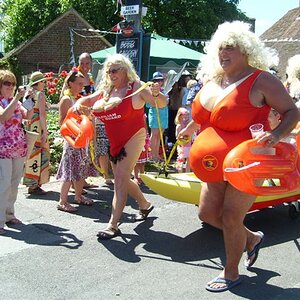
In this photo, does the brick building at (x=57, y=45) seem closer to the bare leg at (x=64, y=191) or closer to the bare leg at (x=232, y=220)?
the bare leg at (x=64, y=191)

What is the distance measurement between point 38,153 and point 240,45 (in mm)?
3802

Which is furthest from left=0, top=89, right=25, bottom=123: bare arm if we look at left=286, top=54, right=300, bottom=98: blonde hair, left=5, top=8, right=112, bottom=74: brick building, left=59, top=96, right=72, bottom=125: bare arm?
left=5, top=8, right=112, bottom=74: brick building

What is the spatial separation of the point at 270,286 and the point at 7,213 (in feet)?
9.68

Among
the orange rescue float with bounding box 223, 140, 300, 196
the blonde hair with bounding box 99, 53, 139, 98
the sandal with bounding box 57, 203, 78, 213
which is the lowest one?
the sandal with bounding box 57, 203, 78, 213

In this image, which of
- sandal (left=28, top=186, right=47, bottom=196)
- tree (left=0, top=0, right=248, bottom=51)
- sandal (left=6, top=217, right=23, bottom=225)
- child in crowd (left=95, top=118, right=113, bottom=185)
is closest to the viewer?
sandal (left=6, top=217, right=23, bottom=225)

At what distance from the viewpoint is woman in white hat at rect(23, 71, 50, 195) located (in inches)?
249

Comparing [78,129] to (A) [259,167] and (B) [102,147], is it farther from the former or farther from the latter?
(A) [259,167]

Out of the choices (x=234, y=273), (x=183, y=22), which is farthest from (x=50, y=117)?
(x=183, y=22)

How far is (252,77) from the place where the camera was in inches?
135

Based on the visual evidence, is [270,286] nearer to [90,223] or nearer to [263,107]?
[263,107]

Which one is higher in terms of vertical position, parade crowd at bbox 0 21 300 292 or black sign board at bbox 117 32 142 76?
black sign board at bbox 117 32 142 76

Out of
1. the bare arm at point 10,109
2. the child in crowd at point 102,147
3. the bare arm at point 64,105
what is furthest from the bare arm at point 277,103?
the child in crowd at point 102,147

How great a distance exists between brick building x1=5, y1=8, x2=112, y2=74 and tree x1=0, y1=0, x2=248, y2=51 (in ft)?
7.18

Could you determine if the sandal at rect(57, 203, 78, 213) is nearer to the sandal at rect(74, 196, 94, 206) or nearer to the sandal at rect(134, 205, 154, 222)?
the sandal at rect(74, 196, 94, 206)
